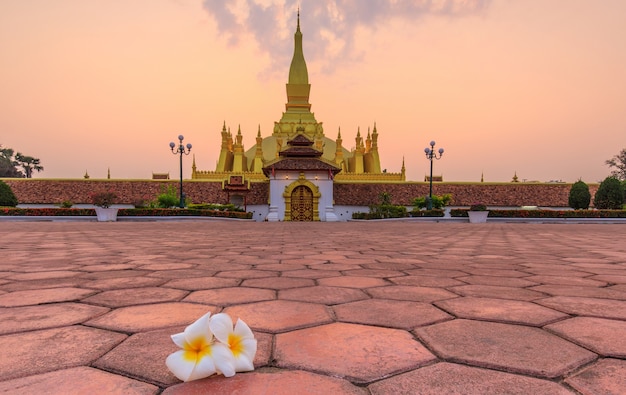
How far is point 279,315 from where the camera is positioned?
171cm

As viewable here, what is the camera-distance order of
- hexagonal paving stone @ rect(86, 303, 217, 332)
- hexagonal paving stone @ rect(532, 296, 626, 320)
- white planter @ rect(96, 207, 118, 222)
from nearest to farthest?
hexagonal paving stone @ rect(86, 303, 217, 332) < hexagonal paving stone @ rect(532, 296, 626, 320) < white planter @ rect(96, 207, 118, 222)

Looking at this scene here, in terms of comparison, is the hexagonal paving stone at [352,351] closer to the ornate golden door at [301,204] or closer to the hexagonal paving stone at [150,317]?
the hexagonal paving stone at [150,317]

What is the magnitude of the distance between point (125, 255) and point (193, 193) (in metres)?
20.7

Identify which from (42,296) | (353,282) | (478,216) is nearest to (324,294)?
(353,282)

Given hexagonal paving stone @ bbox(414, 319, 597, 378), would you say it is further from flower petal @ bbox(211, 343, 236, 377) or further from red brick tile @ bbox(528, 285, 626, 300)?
red brick tile @ bbox(528, 285, 626, 300)

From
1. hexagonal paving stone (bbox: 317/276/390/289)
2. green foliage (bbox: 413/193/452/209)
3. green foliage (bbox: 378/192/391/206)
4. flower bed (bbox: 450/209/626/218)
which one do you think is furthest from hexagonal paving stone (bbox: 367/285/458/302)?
green foliage (bbox: 378/192/391/206)

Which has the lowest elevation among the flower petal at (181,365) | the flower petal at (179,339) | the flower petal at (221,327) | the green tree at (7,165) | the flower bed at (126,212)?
the flower bed at (126,212)

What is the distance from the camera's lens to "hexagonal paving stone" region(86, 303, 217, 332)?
154cm

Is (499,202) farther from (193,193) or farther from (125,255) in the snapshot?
(125,255)

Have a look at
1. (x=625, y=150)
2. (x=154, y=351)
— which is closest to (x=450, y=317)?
(x=154, y=351)

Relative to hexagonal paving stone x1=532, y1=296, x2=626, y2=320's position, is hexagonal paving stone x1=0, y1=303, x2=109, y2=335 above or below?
above

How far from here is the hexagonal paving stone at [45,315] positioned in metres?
1.54

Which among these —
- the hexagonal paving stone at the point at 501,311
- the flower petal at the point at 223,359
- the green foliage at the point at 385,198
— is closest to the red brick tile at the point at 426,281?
the hexagonal paving stone at the point at 501,311

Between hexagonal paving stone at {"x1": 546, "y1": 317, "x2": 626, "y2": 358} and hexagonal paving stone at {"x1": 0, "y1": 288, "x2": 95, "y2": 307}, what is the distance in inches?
92.1
